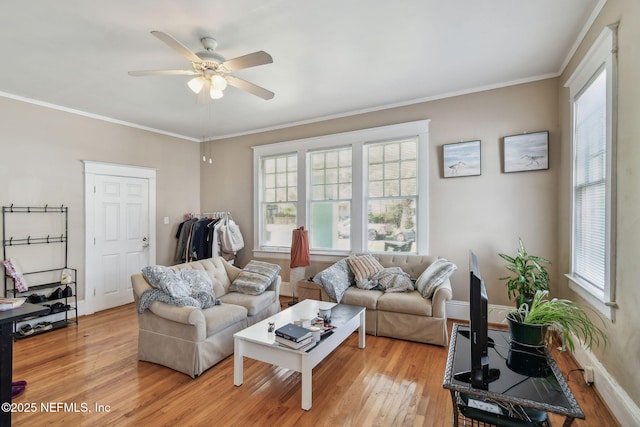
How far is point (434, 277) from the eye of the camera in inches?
128

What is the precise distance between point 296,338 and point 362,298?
1437mm

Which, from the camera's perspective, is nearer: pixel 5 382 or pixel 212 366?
pixel 5 382

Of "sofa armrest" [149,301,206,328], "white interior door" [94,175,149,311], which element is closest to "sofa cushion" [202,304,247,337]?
"sofa armrest" [149,301,206,328]

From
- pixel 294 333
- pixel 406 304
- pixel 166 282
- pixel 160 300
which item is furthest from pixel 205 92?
pixel 406 304

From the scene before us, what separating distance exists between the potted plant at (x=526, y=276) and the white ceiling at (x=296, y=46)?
6.54ft

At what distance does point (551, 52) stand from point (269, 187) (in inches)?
159

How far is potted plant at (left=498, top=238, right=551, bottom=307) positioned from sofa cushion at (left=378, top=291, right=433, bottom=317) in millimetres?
946

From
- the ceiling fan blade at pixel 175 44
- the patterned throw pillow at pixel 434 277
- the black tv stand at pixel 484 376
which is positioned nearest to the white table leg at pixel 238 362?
the black tv stand at pixel 484 376

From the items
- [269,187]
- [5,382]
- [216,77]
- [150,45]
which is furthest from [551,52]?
[5,382]

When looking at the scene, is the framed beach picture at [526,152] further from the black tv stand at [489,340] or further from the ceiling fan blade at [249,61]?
the ceiling fan blade at [249,61]

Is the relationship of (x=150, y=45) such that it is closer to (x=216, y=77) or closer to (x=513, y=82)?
(x=216, y=77)

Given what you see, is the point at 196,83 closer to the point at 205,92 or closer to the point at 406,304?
the point at 205,92

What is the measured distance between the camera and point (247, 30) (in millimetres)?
2426

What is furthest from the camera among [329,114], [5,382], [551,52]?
[329,114]
